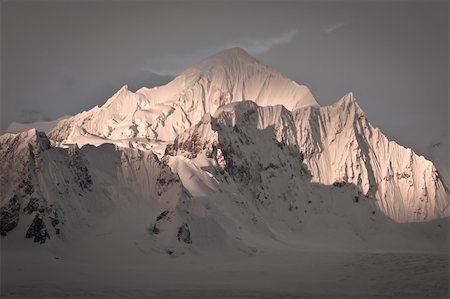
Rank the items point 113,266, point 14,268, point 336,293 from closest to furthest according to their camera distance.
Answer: point 336,293 → point 14,268 → point 113,266

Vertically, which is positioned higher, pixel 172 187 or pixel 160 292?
pixel 172 187

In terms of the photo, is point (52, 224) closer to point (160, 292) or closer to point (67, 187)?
point (67, 187)

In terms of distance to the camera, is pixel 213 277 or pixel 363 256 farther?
pixel 363 256

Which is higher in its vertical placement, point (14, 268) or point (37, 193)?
point (37, 193)

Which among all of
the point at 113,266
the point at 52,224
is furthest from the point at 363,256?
the point at 52,224

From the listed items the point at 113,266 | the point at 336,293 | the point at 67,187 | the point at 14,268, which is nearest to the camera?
the point at 336,293

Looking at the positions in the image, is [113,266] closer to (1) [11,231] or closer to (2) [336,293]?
(1) [11,231]

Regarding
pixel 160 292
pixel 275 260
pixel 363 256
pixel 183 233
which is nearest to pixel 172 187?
pixel 183 233

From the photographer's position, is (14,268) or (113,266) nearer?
(14,268)

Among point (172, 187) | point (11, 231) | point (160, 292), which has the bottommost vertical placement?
point (160, 292)
